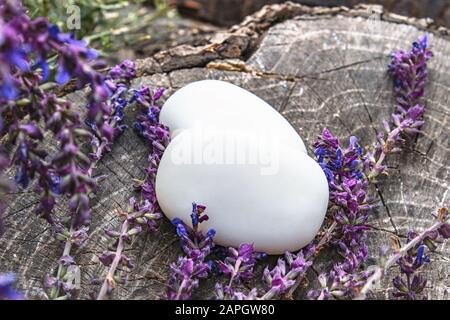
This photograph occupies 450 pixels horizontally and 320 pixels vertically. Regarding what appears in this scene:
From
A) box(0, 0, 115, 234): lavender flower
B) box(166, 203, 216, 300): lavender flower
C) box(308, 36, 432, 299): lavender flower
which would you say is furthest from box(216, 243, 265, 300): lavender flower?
box(0, 0, 115, 234): lavender flower

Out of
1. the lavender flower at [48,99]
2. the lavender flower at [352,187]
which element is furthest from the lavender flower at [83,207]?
the lavender flower at [352,187]

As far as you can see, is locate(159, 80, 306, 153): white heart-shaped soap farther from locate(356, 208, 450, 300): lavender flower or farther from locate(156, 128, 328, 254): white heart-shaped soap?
locate(356, 208, 450, 300): lavender flower

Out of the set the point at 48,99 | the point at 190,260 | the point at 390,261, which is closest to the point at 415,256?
the point at 390,261

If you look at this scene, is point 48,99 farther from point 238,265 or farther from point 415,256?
point 415,256

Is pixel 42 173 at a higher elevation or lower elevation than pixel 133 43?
higher
